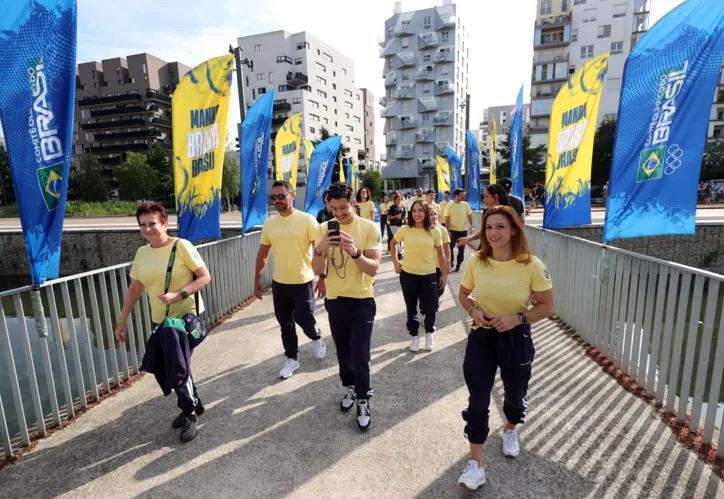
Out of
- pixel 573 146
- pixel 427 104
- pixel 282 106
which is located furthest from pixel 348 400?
pixel 427 104

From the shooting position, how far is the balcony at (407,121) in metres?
59.4

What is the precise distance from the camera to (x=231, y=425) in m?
3.27

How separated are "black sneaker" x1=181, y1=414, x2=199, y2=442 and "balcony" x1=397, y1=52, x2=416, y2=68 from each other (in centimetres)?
6316

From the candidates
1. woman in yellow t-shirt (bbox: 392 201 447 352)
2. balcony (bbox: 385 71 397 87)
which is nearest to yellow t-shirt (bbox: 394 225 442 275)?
woman in yellow t-shirt (bbox: 392 201 447 352)

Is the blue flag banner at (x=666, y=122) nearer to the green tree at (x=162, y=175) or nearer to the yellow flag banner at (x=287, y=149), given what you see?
the yellow flag banner at (x=287, y=149)

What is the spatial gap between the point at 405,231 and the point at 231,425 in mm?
2673

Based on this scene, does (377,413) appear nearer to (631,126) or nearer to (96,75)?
→ (631,126)

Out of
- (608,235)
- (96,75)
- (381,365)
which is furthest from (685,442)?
(96,75)

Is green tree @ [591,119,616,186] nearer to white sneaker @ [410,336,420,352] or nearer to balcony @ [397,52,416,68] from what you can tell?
balcony @ [397,52,416,68]

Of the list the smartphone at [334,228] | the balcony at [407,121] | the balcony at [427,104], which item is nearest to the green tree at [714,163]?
the balcony at [427,104]

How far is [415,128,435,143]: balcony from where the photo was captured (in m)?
58.9

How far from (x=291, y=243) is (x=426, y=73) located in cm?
6101

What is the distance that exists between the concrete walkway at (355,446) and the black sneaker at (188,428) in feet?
0.28

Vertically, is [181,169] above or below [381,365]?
above
